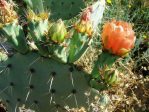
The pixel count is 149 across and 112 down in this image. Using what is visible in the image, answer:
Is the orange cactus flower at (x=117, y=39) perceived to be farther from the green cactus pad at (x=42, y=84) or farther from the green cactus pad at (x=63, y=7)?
the green cactus pad at (x=63, y=7)

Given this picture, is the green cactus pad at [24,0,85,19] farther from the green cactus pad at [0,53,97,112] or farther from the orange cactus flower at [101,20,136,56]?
the orange cactus flower at [101,20,136,56]

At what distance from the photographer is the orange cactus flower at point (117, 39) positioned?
278cm

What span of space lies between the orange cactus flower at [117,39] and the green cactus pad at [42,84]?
279mm

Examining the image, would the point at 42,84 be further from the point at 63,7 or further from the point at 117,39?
the point at 63,7

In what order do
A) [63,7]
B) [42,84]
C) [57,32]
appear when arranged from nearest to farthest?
[57,32] → [42,84] → [63,7]

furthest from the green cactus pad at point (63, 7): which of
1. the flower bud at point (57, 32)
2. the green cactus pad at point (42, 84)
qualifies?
the flower bud at point (57, 32)

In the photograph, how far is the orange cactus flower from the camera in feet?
9.12

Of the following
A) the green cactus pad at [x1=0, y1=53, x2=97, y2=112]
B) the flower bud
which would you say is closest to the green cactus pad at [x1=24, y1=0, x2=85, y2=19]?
the green cactus pad at [x1=0, y1=53, x2=97, y2=112]

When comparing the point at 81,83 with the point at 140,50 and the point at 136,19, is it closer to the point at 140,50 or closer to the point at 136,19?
the point at 140,50

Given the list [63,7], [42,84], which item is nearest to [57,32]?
[42,84]

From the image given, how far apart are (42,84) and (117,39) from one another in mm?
606

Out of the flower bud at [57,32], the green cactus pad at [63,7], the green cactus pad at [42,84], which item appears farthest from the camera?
the green cactus pad at [63,7]

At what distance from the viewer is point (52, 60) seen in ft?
9.84

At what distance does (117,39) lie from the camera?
278cm
